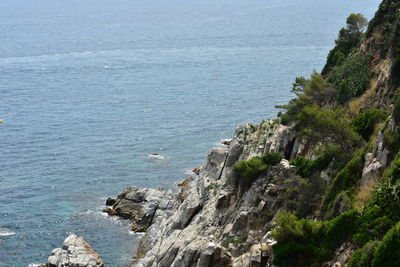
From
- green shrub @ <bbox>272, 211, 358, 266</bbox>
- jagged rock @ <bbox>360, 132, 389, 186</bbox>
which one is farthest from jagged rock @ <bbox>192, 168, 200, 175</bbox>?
green shrub @ <bbox>272, 211, 358, 266</bbox>

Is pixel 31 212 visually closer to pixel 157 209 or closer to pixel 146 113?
pixel 157 209

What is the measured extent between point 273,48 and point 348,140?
14638 centimetres

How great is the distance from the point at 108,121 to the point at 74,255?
188ft

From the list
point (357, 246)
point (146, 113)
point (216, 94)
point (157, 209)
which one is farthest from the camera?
point (216, 94)

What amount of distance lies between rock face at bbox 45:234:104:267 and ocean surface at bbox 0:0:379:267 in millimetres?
2207

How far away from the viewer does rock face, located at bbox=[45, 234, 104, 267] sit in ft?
204

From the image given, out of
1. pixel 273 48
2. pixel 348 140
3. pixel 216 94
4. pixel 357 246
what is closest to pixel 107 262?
pixel 348 140

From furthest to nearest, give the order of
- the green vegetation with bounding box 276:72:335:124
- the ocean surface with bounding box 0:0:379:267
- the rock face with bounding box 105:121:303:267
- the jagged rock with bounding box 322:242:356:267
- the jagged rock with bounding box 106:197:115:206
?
the jagged rock with bounding box 106:197:115:206
the ocean surface with bounding box 0:0:379:267
the green vegetation with bounding box 276:72:335:124
the rock face with bounding box 105:121:303:267
the jagged rock with bounding box 322:242:356:267

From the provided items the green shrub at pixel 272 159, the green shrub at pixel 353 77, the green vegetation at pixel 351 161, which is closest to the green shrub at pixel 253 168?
the green shrub at pixel 272 159

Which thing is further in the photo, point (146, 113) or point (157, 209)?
point (146, 113)

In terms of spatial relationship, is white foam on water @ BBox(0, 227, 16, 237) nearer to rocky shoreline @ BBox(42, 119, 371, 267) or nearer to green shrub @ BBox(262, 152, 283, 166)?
rocky shoreline @ BBox(42, 119, 371, 267)

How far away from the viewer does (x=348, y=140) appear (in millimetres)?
49938

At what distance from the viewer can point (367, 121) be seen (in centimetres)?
5128

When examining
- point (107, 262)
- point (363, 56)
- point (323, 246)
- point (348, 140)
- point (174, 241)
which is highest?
point (363, 56)
